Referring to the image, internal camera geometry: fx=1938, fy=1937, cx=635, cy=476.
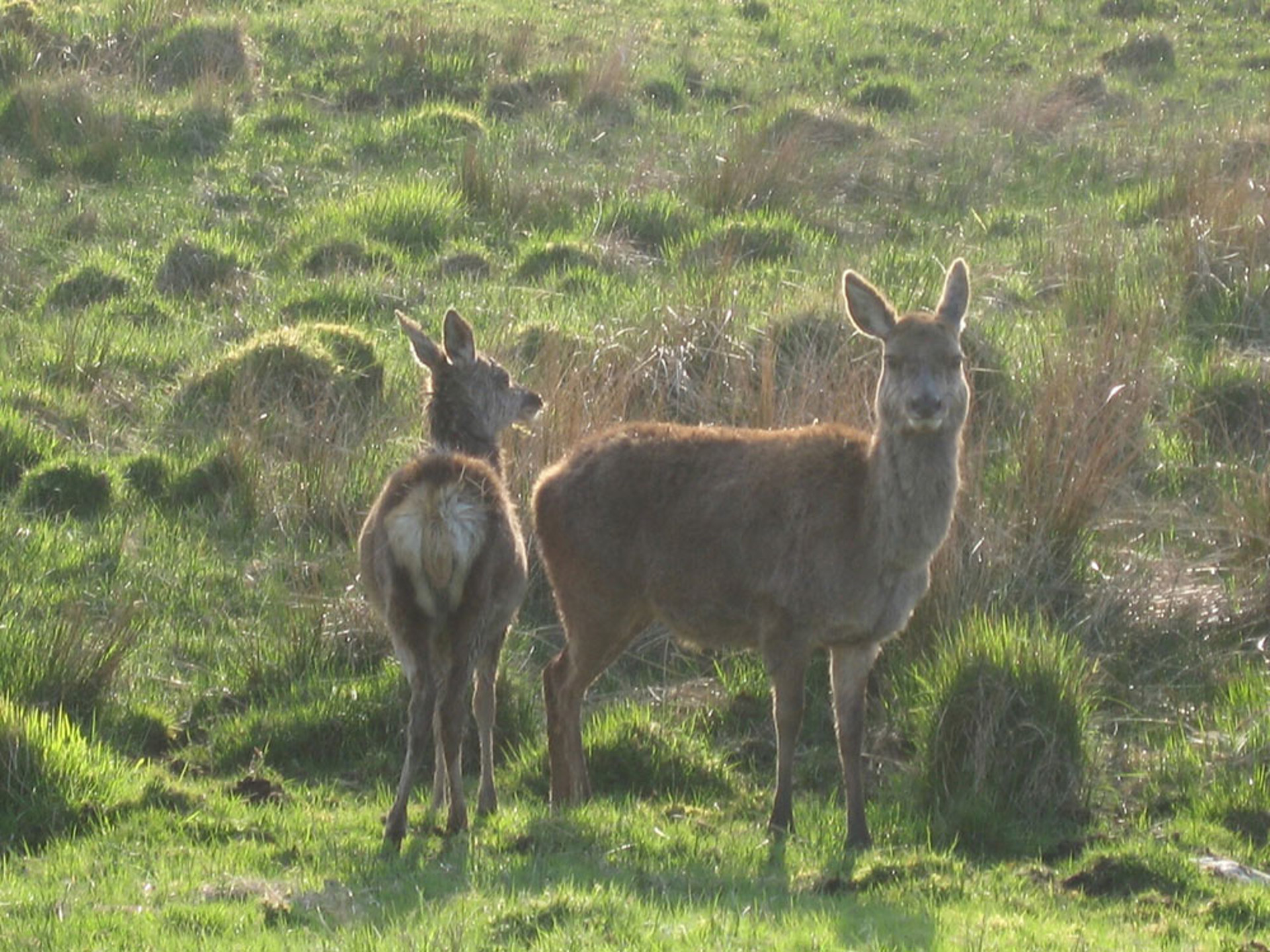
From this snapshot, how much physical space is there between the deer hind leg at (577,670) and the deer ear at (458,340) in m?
1.23

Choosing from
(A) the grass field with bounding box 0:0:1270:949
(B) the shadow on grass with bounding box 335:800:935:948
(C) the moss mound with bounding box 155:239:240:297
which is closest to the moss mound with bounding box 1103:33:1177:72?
(A) the grass field with bounding box 0:0:1270:949

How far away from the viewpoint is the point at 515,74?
63.6ft

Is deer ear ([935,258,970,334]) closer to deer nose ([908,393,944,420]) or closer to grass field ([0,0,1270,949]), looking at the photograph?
deer nose ([908,393,944,420])

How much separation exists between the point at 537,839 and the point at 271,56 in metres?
13.5

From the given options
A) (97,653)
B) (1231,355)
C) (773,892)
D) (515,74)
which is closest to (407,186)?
(515,74)

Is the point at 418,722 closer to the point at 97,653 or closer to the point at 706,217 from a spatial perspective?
the point at 97,653

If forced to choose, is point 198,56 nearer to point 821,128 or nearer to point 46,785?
point 821,128

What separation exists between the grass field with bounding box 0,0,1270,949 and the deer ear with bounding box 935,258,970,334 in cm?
139

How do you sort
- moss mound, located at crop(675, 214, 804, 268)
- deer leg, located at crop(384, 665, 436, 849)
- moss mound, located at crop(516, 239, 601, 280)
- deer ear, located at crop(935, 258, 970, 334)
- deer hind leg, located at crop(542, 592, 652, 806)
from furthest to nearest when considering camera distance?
moss mound, located at crop(675, 214, 804, 268) < moss mound, located at crop(516, 239, 601, 280) < deer hind leg, located at crop(542, 592, 652, 806) < deer ear, located at crop(935, 258, 970, 334) < deer leg, located at crop(384, 665, 436, 849)

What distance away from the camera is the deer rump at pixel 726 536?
788cm

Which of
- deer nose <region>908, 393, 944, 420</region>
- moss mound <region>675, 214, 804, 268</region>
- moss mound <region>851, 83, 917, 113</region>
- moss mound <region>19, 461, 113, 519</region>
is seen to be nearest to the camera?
deer nose <region>908, 393, 944, 420</region>

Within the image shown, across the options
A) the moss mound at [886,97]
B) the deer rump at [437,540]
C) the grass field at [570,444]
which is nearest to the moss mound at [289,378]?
the grass field at [570,444]

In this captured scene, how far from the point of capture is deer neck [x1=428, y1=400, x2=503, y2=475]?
352 inches

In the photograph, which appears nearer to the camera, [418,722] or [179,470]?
[418,722]
